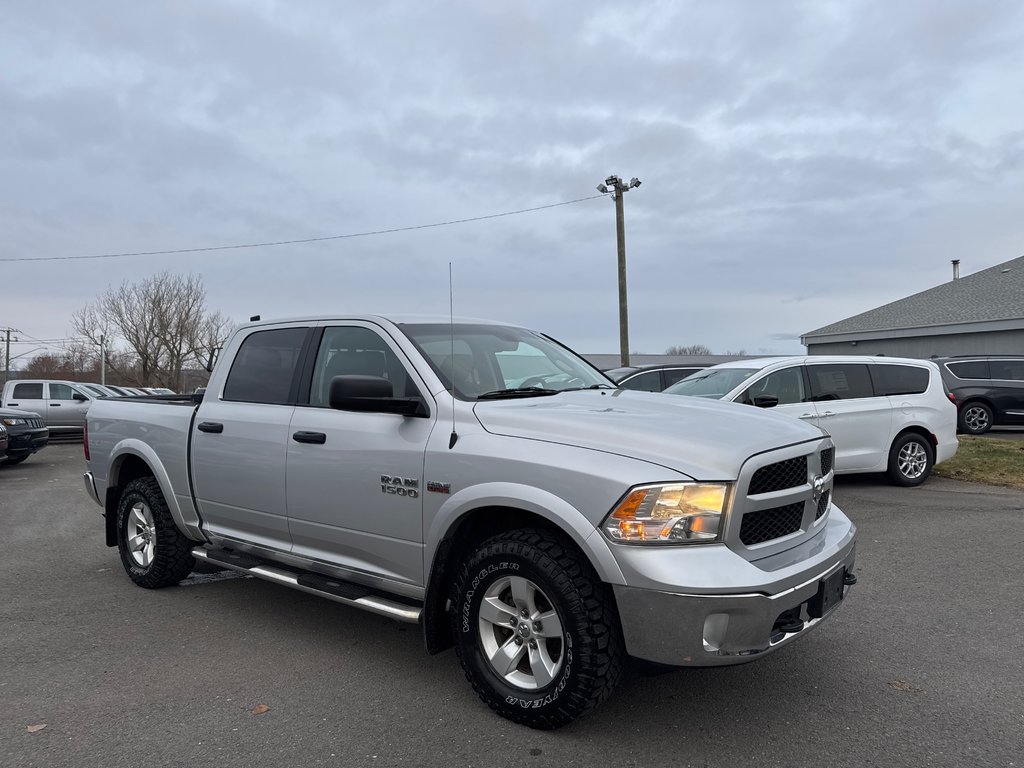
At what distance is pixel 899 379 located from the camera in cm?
972

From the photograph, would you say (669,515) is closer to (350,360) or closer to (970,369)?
(350,360)

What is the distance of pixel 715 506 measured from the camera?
3.04 m

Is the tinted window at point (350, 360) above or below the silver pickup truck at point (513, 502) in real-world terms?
above

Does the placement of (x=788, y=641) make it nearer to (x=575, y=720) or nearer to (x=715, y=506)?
(x=715, y=506)

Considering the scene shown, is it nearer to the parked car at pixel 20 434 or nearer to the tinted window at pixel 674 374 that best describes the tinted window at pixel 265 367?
the tinted window at pixel 674 374

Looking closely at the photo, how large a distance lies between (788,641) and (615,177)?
20.5 meters

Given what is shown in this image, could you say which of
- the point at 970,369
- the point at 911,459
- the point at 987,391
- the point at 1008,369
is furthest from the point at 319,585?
the point at 1008,369

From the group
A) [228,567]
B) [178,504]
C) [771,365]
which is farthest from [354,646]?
[771,365]

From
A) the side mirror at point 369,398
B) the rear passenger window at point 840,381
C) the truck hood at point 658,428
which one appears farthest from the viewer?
the rear passenger window at point 840,381

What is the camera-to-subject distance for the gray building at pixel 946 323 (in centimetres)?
2233

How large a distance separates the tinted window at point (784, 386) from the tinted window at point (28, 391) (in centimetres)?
1774

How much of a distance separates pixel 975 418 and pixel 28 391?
22.2 metres

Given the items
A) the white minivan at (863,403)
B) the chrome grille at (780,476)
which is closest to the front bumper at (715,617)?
the chrome grille at (780,476)

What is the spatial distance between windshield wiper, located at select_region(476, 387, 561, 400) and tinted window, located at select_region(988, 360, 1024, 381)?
1560cm
